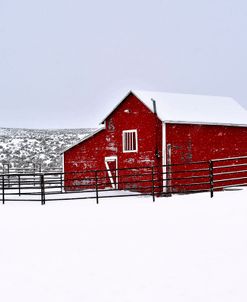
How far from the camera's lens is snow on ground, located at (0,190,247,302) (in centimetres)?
704

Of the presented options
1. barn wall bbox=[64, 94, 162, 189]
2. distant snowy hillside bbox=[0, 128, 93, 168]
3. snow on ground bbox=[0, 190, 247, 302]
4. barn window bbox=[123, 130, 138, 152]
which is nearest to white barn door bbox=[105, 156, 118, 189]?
barn wall bbox=[64, 94, 162, 189]

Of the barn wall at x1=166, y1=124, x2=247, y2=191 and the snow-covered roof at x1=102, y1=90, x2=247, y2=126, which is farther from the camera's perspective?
the snow-covered roof at x1=102, y1=90, x2=247, y2=126

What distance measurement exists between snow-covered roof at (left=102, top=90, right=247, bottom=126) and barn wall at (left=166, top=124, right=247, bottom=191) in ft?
1.16

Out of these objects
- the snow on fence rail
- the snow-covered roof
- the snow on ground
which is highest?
the snow-covered roof

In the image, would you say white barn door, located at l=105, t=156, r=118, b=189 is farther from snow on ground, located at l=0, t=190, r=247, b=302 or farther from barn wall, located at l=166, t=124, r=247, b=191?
snow on ground, located at l=0, t=190, r=247, b=302

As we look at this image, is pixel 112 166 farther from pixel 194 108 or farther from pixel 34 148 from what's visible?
pixel 34 148

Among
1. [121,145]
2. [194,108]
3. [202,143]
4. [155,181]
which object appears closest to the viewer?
[155,181]

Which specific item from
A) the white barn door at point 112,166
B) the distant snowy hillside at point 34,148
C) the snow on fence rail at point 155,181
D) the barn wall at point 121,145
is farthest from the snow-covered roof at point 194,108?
the distant snowy hillside at point 34,148

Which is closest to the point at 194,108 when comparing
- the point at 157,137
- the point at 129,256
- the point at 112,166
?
the point at 157,137

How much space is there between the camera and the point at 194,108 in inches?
1046

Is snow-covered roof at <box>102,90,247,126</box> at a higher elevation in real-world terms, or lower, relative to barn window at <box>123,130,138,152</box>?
higher

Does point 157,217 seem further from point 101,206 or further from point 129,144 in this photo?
point 129,144

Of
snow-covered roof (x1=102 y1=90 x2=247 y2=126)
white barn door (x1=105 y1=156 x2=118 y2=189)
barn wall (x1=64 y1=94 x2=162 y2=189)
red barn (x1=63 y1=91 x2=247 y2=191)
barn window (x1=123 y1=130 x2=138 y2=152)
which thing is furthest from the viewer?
white barn door (x1=105 y1=156 x2=118 y2=189)

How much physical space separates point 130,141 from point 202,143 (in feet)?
11.5
